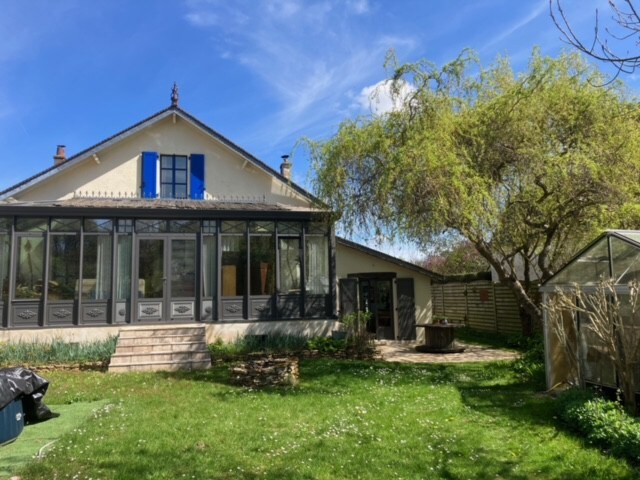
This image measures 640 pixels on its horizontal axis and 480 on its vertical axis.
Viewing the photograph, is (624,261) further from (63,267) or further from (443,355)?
(63,267)

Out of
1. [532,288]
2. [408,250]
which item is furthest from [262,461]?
[532,288]

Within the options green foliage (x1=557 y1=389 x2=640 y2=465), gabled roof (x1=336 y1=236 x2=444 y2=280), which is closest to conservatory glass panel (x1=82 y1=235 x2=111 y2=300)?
gabled roof (x1=336 y1=236 x2=444 y2=280)

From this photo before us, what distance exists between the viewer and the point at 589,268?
817cm

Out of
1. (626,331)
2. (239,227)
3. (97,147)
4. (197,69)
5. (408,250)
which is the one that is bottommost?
(626,331)

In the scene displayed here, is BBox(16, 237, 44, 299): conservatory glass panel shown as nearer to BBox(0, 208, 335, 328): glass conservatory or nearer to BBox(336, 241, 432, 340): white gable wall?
BBox(0, 208, 335, 328): glass conservatory

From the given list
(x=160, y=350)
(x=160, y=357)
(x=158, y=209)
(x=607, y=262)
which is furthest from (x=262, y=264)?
(x=607, y=262)

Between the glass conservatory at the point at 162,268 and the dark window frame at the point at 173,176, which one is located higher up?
the dark window frame at the point at 173,176

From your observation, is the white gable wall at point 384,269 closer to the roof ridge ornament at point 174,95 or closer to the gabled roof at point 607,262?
the roof ridge ornament at point 174,95

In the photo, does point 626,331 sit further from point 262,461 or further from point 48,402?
point 48,402

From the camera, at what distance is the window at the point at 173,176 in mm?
15477

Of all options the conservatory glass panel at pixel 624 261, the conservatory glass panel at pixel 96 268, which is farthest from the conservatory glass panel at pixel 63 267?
the conservatory glass panel at pixel 624 261

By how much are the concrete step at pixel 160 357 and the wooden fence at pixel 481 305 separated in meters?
11.7

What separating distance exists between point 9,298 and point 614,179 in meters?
15.7

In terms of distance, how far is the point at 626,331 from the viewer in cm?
727
